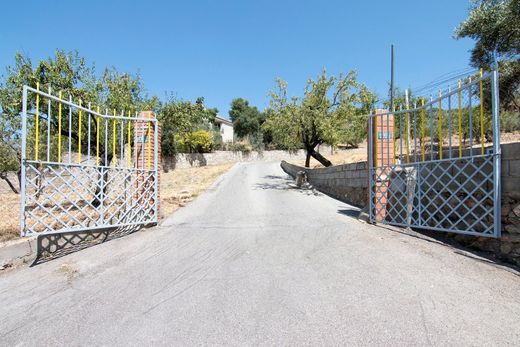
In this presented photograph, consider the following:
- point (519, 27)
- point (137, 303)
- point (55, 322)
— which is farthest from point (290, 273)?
point (519, 27)

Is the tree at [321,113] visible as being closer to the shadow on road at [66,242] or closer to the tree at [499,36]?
the tree at [499,36]

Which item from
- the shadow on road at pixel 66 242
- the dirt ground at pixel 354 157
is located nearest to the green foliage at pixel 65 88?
the shadow on road at pixel 66 242

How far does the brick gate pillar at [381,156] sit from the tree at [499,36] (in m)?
7.48

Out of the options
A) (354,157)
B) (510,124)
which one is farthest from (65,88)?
(510,124)

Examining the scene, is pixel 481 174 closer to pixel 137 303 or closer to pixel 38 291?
pixel 137 303

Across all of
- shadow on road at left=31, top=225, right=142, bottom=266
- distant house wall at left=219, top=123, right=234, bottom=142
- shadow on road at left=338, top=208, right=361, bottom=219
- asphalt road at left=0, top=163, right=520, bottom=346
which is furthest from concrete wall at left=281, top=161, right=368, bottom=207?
distant house wall at left=219, top=123, right=234, bottom=142

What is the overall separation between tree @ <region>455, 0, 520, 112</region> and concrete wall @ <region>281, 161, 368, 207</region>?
6.61 metres

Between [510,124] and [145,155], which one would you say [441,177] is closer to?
[145,155]

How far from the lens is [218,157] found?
40.8 meters

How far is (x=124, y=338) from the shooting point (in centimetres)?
278

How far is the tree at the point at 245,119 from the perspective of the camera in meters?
57.6

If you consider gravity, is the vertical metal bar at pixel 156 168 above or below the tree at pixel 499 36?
below

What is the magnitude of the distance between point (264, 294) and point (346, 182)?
29.7ft

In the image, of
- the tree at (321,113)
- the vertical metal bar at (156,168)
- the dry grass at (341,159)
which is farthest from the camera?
the dry grass at (341,159)
